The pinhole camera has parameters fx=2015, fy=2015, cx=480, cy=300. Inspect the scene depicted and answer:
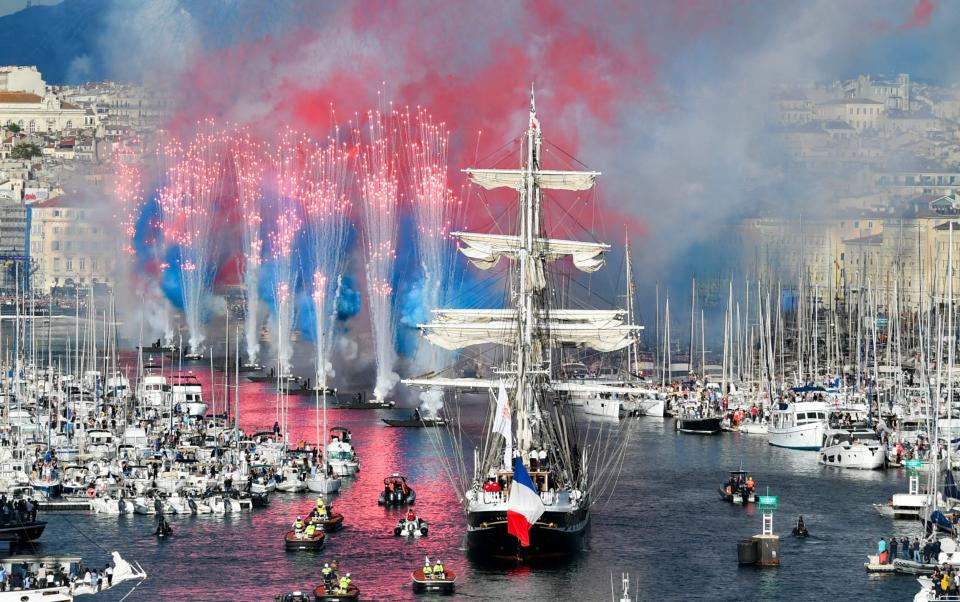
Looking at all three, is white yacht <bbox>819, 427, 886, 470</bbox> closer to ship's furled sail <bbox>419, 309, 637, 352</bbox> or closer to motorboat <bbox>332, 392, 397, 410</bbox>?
ship's furled sail <bbox>419, 309, 637, 352</bbox>

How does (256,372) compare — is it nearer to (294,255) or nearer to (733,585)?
(294,255)

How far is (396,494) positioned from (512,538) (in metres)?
14.1

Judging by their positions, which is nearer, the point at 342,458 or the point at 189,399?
the point at 342,458

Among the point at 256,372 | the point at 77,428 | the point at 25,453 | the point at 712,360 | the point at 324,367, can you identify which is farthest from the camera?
the point at 712,360

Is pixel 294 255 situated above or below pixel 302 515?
above

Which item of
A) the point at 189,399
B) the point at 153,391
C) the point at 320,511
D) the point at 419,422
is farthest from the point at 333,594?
the point at 153,391

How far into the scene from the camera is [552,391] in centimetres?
8094

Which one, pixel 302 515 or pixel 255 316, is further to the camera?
pixel 255 316

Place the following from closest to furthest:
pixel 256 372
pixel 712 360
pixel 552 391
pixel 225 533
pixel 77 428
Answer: pixel 225 533, pixel 552 391, pixel 77 428, pixel 256 372, pixel 712 360

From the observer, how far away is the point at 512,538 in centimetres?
6906

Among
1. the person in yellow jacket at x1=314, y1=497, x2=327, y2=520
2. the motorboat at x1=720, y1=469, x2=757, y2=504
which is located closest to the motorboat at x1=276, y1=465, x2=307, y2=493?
the person in yellow jacket at x1=314, y1=497, x2=327, y2=520

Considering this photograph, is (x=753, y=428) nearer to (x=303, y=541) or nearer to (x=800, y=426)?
(x=800, y=426)

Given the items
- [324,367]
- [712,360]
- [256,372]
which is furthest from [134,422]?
[712,360]

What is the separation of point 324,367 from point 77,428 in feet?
103
